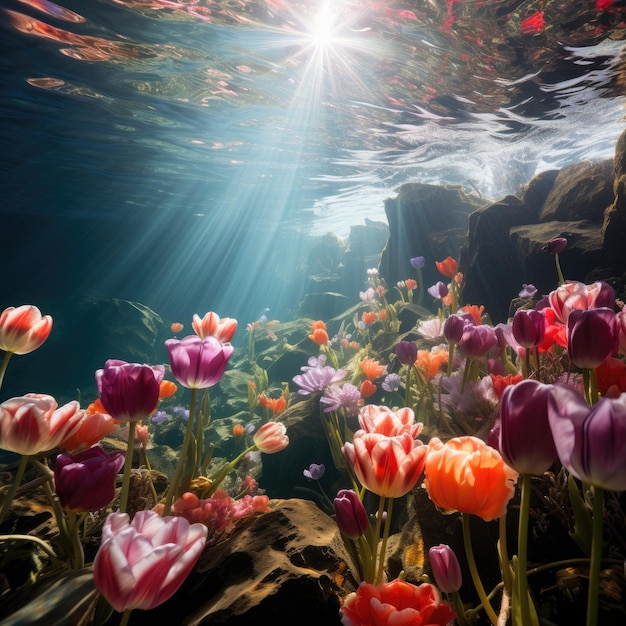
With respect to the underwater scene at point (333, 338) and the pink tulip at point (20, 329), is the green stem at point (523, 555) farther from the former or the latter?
the pink tulip at point (20, 329)

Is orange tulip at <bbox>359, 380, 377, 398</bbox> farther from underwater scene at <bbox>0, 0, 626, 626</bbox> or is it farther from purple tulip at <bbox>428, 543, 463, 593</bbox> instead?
purple tulip at <bbox>428, 543, 463, 593</bbox>

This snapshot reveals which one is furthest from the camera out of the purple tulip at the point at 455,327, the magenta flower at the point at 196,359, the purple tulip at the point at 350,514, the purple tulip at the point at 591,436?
the purple tulip at the point at 455,327

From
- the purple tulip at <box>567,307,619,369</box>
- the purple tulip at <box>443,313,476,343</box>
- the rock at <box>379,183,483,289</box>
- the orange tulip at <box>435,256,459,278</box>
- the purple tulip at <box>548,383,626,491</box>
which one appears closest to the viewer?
the purple tulip at <box>548,383,626,491</box>

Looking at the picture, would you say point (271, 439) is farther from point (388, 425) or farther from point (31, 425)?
point (31, 425)

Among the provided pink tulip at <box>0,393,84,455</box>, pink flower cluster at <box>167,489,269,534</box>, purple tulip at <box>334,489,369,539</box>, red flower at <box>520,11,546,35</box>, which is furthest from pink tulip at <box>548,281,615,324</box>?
red flower at <box>520,11,546,35</box>

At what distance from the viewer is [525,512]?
0.75 meters

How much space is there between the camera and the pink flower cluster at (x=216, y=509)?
1.43 meters

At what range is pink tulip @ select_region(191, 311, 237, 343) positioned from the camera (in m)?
1.88

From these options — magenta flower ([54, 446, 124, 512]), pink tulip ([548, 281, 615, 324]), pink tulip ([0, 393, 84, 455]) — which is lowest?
magenta flower ([54, 446, 124, 512])

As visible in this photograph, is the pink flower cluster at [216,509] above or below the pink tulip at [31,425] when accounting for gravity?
below

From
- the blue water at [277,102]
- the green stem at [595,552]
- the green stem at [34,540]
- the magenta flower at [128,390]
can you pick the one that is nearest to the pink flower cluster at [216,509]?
the green stem at [34,540]

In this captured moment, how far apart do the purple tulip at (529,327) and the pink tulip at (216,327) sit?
53.6 inches

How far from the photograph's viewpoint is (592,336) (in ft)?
3.01

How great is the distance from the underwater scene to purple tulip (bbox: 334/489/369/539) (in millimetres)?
12
